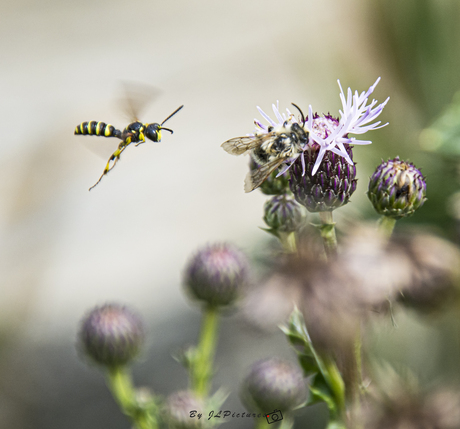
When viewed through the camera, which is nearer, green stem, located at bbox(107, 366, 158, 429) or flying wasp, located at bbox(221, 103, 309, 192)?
flying wasp, located at bbox(221, 103, 309, 192)

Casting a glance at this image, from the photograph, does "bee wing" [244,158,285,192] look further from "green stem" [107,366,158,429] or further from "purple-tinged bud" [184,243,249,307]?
"green stem" [107,366,158,429]

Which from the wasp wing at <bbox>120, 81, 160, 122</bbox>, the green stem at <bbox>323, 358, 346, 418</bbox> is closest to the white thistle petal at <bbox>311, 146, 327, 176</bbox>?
the green stem at <bbox>323, 358, 346, 418</bbox>

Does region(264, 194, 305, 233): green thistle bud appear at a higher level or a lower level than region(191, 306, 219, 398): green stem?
higher

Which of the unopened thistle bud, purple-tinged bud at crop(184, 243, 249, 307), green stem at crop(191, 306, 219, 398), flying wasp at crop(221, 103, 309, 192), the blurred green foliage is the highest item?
the blurred green foliage

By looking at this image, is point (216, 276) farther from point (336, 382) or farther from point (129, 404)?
point (336, 382)

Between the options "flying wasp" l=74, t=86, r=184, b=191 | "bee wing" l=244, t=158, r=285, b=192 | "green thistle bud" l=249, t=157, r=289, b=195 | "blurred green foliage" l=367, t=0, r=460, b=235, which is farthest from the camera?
"blurred green foliage" l=367, t=0, r=460, b=235

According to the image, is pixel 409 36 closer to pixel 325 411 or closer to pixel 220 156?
pixel 220 156

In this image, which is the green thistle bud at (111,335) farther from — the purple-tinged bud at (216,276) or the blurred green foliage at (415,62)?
the blurred green foliage at (415,62)
